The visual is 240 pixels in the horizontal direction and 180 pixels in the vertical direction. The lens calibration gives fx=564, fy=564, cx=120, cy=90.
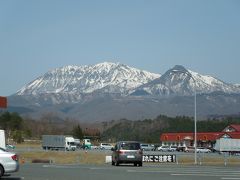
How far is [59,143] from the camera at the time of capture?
372 ft

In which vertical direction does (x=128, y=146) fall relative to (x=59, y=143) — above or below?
above

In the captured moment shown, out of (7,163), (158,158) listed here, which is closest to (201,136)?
(158,158)

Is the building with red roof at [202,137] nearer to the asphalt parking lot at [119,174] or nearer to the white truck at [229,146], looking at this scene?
the white truck at [229,146]

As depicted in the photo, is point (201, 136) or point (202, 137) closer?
point (202, 137)

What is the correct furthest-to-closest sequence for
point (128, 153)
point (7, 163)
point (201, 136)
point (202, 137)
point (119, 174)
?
point (201, 136) → point (202, 137) → point (128, 153) → point (119, 174) → point (7, 163)

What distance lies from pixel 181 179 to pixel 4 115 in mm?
133270

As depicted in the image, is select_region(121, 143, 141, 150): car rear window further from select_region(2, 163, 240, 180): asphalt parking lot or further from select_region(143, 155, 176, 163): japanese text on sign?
select_region(143, 155, 176, 163): japanese text on sign

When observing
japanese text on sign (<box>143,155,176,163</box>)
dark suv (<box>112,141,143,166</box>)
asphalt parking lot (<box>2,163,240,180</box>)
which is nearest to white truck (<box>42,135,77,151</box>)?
japanese text on sign (<box>143,155,176,163</box>)

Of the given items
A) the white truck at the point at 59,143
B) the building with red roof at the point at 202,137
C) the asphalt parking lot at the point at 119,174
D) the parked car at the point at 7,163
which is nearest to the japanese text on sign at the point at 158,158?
the asphalt parking lot at the point at 119,174

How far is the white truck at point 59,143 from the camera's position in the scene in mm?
110150

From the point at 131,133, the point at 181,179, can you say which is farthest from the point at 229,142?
the point at 131,133

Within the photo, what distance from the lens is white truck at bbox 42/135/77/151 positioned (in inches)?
4337

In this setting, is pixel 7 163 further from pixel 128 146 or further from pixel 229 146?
pixel 229 146

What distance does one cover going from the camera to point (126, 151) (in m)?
36.8
